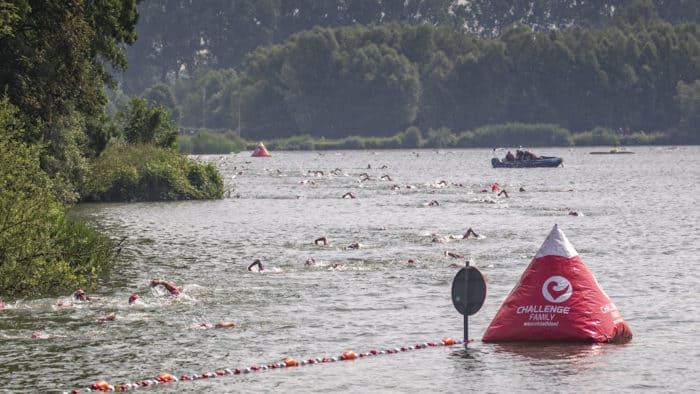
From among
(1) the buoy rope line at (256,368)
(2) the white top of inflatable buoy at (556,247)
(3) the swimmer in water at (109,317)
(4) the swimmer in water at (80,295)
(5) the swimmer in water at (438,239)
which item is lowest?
(1) the buoy rope line at (256,368)

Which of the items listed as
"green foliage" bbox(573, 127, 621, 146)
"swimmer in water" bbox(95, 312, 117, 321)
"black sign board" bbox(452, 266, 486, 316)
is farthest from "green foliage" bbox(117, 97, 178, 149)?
"green foliage" bbox(573, 127, 621, 146)

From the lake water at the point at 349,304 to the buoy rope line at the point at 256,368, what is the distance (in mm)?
234

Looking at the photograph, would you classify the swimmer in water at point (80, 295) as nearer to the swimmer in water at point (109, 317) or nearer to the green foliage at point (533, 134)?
the swimmer in water at point (109, 317)

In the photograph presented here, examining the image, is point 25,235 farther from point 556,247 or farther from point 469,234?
point 469,234

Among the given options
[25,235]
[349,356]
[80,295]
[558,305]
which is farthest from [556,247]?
[80,295]

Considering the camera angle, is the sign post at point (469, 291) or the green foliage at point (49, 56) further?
the green foliage at point (49, 56)

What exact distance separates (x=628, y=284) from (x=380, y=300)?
263 inches

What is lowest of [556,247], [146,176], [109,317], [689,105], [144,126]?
[109,317]

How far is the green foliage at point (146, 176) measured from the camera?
65688 millimetres

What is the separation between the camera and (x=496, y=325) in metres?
23.4

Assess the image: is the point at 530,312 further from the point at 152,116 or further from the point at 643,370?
the point at 152,116

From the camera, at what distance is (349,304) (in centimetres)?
2889

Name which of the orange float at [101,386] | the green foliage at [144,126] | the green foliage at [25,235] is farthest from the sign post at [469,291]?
the green foliage at [144,126]

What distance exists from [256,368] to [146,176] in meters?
46.7
